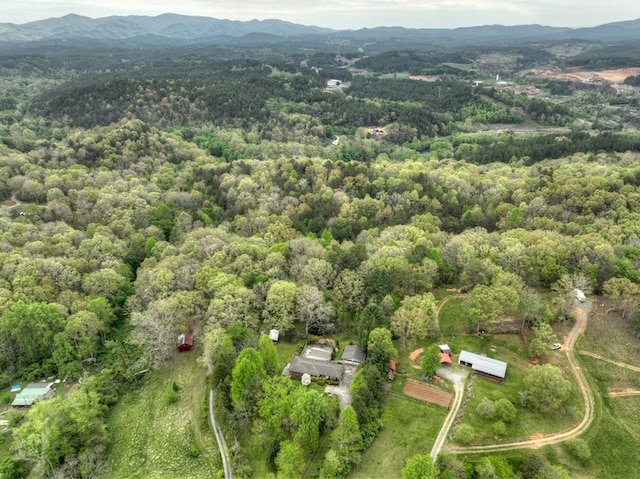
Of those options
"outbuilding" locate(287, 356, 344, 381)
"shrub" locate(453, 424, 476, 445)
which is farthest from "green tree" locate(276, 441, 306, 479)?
"shrub" locate(453, 424, 476, 445)

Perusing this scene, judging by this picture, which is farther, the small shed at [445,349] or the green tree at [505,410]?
the small shed at [445,349]

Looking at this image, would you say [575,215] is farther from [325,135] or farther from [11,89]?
[11,89]

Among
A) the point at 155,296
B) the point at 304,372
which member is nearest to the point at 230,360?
the point at 304,372

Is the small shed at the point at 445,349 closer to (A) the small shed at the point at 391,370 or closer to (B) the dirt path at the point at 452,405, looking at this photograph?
(B) the dirt path at the point at 452,405

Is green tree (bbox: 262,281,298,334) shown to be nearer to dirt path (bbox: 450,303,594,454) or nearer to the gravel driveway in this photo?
the gravel driveway

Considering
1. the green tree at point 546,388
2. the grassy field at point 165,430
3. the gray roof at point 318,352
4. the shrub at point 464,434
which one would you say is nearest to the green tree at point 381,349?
the gray roof at point 318,352
